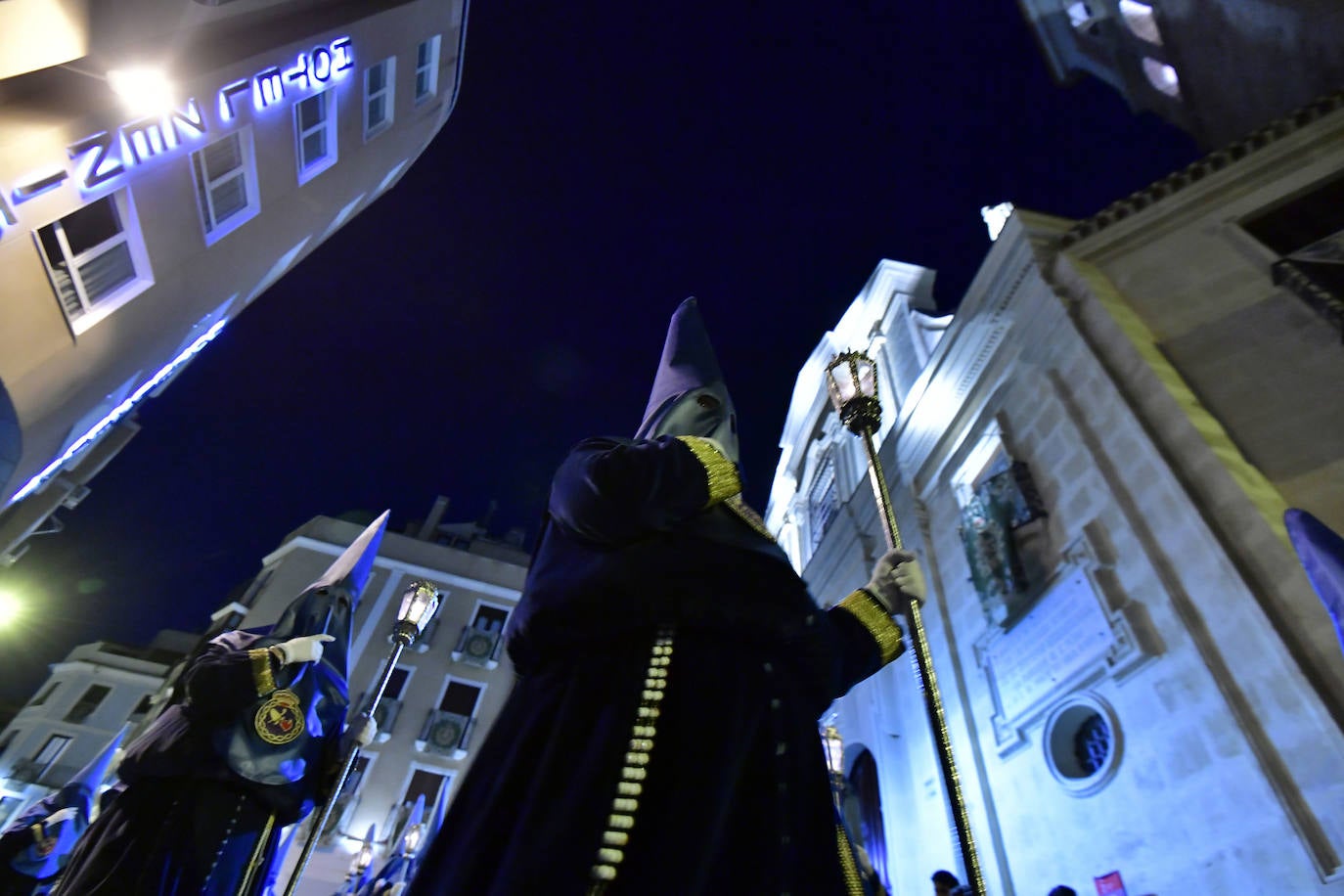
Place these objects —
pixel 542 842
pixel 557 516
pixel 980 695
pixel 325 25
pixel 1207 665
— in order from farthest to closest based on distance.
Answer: pixel 980 695
pixel 325 25
pixel 1207 665
pixel 557 516
pixel 542 842

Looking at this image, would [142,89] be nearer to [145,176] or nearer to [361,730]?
[145,176]

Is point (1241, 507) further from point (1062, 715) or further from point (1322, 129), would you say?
point (1322, 129)

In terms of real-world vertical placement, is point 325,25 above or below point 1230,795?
above

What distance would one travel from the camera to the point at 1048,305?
10.7 meters

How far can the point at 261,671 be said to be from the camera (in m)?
4.02

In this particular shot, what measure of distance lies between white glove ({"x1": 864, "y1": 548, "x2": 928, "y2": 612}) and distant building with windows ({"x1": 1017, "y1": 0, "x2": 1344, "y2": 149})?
46.6ft

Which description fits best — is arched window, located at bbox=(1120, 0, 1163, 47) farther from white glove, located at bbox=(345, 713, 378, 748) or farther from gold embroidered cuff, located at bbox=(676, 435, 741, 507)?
white glove, located at bbox=(345, 713, 378, 748)

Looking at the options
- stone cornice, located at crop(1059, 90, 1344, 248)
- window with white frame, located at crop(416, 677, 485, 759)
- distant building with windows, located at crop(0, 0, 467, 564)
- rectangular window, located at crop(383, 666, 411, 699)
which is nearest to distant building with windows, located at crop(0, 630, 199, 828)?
rectangular window, located at crop(383, 666, 411, 699)

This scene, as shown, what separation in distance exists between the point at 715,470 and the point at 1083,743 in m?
9.25

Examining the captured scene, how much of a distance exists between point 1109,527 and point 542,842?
9.36 m

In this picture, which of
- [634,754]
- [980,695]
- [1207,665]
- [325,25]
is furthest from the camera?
[980,695]

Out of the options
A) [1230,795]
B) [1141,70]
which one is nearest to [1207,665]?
[1230,795]

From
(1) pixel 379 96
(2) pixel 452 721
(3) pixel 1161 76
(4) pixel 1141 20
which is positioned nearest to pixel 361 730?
(1) pixel 379 96

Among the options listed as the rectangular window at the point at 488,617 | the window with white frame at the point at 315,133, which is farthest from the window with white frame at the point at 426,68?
the rectangular window at the point at 488,617
